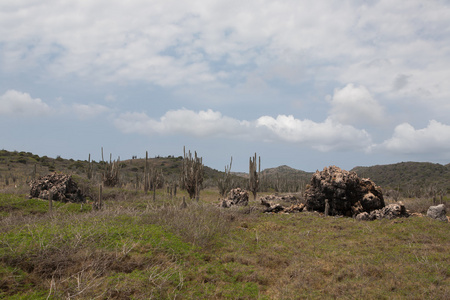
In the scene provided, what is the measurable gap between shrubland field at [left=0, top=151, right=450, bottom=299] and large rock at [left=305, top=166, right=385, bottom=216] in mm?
4834

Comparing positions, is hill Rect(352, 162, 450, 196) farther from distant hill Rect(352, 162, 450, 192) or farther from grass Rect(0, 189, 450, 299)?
grass Rect(0, 189, 450, 299)

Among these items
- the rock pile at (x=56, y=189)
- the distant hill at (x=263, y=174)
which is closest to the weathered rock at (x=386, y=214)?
the rock pile at (x=56, y=189)

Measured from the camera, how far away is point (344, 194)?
16.8 metres

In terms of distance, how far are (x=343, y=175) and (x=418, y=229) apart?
5.08 m

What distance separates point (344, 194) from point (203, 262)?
11.3 m

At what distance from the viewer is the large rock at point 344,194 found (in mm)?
16781

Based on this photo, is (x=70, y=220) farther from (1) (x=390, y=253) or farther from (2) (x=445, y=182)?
(2) (x=445, y=182)

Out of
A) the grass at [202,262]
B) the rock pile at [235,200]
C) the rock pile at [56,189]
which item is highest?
the rock pile at [56,189]

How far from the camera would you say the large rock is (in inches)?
661

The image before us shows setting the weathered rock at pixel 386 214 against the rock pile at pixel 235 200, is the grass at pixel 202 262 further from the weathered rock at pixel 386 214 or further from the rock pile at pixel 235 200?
the rock pile at pixel 235 200

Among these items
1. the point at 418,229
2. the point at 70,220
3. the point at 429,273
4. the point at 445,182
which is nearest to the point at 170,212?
the point at 70,220

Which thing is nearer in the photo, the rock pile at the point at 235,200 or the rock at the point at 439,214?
the rock at the point at 439,214

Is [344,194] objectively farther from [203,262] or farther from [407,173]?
[407,173]

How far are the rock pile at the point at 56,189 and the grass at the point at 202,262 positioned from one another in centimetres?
859
